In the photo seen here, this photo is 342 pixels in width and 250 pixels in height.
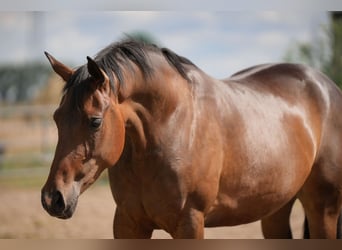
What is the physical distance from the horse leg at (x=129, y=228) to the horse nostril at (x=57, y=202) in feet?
1.02

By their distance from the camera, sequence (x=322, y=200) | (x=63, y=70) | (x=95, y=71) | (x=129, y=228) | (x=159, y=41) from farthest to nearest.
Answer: (x=159, y=41), (x=322, y=200), (x=129, y=228), (x=63, y=70), (x=95, y=71)

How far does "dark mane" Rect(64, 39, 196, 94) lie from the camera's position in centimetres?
215

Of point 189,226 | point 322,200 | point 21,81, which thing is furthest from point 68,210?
point 21,81

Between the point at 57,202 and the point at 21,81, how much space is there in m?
2.57

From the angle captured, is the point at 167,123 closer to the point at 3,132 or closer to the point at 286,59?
the point at 286,59

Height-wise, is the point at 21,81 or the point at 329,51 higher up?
the point at 329,51

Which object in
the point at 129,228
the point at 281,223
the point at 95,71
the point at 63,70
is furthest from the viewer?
the point at 281,223

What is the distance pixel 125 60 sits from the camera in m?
2.24

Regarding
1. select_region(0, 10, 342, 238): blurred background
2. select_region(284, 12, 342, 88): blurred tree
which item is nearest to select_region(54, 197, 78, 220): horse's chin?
select_region(0, 10, 342, 238): blurred background

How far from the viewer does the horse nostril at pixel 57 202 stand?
211 cm

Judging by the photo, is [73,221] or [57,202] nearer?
[57,202]

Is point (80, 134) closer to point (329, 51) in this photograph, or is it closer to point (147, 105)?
point (147, 105)

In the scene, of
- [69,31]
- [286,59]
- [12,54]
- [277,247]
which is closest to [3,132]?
[12,54]

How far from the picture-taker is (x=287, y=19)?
13.1 ft
